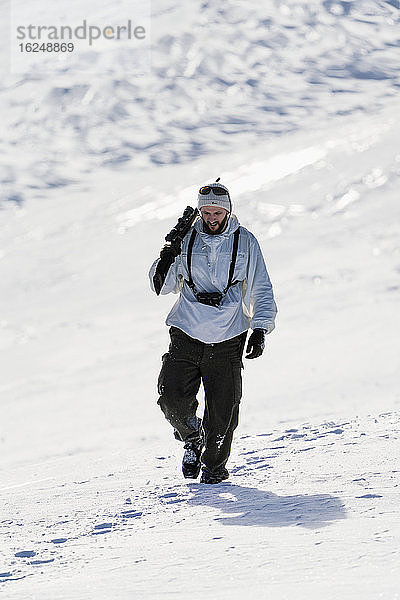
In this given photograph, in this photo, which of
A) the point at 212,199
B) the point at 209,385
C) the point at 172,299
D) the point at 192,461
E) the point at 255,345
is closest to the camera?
the point at 255,345

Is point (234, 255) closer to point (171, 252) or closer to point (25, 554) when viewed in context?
point (171, 252)

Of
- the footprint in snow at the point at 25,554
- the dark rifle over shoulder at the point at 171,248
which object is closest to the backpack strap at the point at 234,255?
the dark rifle over shoulder at the point at 171,248

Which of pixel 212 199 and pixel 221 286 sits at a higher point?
pixel 212 199

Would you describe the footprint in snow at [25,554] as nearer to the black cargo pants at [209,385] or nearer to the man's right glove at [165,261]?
the black cargo pants at [209,385]

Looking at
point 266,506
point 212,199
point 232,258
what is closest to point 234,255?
point 232,258

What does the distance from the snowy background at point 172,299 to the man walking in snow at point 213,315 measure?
0.33 metres

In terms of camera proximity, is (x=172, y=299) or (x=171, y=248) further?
(x=172, y=299)

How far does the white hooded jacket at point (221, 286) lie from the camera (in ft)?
13.9

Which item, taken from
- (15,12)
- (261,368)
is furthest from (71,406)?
(15,12)

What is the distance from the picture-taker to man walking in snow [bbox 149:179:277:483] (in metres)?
4.25

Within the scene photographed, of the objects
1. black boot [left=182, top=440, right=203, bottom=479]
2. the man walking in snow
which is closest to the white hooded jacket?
the man walking in snow

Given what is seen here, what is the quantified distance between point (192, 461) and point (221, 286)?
3.04ft

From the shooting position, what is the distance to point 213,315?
14.0 feet

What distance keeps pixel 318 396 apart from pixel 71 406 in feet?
11.8
